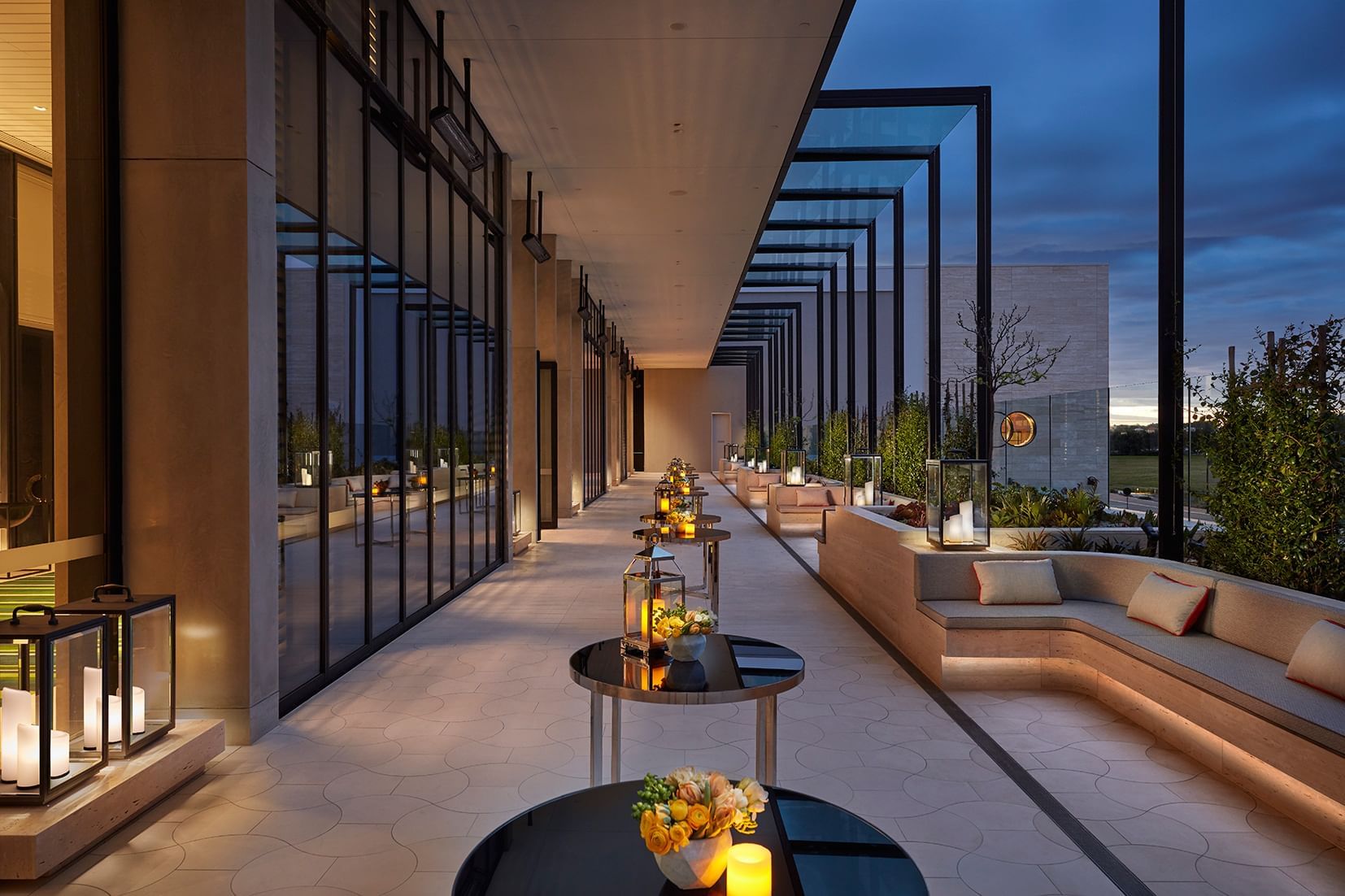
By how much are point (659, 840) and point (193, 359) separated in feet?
10.7

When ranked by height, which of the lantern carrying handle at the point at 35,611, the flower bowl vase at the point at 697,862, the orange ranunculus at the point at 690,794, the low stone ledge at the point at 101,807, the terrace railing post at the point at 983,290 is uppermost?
the terrace railing post at the point at 983,290

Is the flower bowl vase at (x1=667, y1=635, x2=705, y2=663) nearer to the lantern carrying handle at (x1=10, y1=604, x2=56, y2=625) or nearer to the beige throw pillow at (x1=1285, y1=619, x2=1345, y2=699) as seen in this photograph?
the lantern carrying handle at (x1=10, y1=604, x2=56, y2=625)

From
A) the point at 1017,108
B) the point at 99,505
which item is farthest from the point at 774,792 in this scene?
the point at 1017,108

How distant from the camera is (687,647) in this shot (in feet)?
10.6

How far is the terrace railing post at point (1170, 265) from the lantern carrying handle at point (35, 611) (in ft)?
19.4

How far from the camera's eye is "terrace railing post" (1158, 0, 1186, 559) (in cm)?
560

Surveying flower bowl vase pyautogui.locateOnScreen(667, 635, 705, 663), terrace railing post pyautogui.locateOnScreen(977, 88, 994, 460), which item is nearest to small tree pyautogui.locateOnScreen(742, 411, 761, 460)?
terrace railing post pyautogui.locateOnScreen(977, 88, 994, 460)

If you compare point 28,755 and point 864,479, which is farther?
point 864,479

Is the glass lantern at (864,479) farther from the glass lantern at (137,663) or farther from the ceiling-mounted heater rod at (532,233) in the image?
the glass lantern at (137,663)

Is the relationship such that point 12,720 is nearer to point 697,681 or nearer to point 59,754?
point 59,754

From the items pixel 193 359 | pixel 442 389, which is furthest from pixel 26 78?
pixel 442 389

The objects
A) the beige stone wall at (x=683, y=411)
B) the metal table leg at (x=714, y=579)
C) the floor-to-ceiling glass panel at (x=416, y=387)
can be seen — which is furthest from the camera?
the beige stone wall at (x=683, y=411)

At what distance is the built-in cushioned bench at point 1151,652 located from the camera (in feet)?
10.3

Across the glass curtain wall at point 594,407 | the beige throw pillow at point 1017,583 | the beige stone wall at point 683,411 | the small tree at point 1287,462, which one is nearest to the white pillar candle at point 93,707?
the beige throw pillow at point 1017,583
